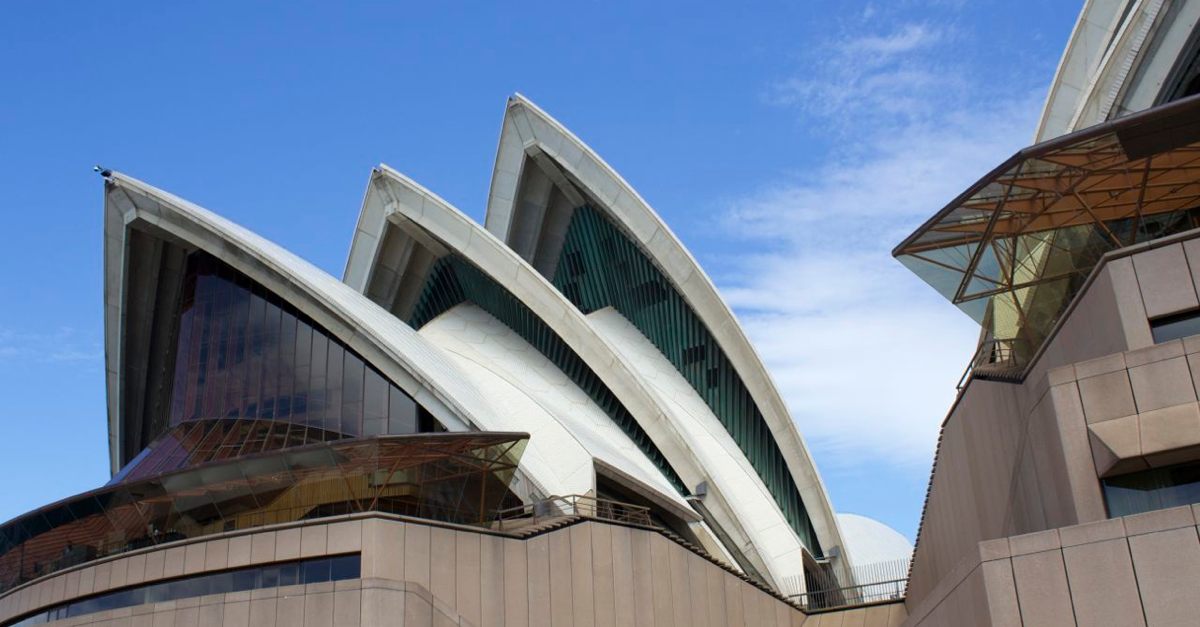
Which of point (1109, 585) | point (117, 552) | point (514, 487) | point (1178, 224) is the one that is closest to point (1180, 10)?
point (1178, 224)

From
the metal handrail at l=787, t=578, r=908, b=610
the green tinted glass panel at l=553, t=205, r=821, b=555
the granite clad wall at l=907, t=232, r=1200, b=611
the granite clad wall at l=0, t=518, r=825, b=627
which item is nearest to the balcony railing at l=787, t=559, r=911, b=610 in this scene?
the metal handrail at l=787, t=578, r=908, b=610

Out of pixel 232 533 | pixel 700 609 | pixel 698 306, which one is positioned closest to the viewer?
pixel 232 533

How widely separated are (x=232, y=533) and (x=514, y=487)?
280 inches

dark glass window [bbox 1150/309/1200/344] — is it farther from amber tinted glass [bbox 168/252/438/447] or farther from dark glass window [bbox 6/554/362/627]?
amber tinted glass [bbox 168/252/438/447]

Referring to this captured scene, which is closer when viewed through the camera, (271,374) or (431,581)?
(431,581)

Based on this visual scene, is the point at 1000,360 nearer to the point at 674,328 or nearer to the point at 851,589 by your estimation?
the point at 851,589

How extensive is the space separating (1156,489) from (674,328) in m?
22.2

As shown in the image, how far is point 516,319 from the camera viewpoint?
120 ft

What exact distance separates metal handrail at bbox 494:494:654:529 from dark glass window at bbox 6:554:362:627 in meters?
3.60

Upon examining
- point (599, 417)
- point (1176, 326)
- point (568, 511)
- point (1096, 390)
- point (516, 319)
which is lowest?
point (1096, 390)

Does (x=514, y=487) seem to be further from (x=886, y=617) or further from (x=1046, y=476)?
(x=1046, y=476)

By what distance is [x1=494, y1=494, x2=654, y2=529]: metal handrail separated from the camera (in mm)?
25050

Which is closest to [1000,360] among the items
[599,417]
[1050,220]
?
[1050,220]

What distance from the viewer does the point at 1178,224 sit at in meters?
17.7
